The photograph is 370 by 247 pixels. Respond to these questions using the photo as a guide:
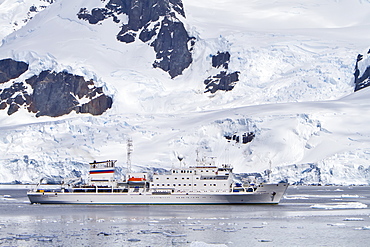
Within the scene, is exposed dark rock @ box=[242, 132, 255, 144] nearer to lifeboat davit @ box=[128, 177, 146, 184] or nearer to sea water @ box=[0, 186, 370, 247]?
lifeboat davit @ box=[128, 177, 146, 184]

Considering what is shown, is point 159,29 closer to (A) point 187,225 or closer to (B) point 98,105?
(B) point 98,105

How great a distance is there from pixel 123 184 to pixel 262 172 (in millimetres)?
45010

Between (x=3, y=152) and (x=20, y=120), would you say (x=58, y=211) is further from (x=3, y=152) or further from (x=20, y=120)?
(x=20, y=120)

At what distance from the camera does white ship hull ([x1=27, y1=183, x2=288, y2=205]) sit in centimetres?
7881

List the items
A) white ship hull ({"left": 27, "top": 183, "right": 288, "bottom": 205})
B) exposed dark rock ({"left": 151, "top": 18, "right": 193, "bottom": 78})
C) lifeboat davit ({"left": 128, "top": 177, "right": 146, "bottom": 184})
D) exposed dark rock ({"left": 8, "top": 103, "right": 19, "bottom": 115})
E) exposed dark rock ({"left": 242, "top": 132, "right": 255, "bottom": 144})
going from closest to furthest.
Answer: white ship hull ({"left": 27, "top": 183, "right": 288, "bottom": 205})
lifeboat davit ({"left": 128, "top": 177, "right": 146, "bottom": 184})
exposed dark rock ({"left": 242, "top": 132, "right": 255, "bottom": 144})
exposed dark rock ({"left": 8, "top": 103, "right": 19, "bottom": 115})
exposed dark rock ({"left": 151, "top": 18, "right": 193, "bottom": 78})

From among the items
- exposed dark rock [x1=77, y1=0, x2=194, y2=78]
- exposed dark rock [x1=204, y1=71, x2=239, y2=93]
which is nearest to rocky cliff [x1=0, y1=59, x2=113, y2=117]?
exposed dark rock [x1=77, y1=0, x2=194, y2=78]


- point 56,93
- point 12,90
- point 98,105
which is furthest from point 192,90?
point 12,90

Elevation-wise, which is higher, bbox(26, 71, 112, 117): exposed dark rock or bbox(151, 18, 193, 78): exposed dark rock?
bbox(151, 18, 193, 78): exposed dark rock

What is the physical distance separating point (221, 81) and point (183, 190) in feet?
317

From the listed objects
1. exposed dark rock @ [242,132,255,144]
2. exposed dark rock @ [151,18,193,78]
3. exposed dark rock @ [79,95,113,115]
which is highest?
exposed dark rock @ [151,18,193,78]

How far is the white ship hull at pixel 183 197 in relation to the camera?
7881cm

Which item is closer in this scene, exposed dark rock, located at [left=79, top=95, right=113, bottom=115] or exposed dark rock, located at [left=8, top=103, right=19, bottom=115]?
exposed dark rock, located at [left=79, top=95, right=113, bottom=115]

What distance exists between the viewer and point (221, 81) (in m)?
174

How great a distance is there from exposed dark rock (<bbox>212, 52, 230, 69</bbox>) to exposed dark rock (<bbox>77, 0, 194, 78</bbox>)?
11172 mm
